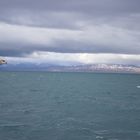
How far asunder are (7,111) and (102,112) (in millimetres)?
27480

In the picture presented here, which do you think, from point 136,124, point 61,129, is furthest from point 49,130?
point 136,124

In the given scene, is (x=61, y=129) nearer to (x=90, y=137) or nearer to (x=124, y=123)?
(x=90, y=137)

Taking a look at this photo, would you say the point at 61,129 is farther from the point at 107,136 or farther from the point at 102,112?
the point at 102,112

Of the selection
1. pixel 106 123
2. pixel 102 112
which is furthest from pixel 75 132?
pixel 102 112

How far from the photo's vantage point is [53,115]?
282ft

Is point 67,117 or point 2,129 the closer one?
point 2,129

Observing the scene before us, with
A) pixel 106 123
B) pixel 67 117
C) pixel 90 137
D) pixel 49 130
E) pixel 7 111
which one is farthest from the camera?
pixel 7 111

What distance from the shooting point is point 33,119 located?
78.1 m

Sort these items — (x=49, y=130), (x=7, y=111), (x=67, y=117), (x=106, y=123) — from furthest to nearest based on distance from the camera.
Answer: (x=7, y=111) < (x=67, y=117) < (x=106, y=123) < (x=49, y=130)

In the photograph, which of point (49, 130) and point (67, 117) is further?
point (67, 117)

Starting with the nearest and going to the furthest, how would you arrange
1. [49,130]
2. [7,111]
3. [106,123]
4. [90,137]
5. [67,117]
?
1. [90,137]
2. [49,130]
3. [106,123]
4. [67,117]
5. [7,111]

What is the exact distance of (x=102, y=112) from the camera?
302 ft

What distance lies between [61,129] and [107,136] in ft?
35.1

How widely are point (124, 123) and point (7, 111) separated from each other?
3438 centimetres
